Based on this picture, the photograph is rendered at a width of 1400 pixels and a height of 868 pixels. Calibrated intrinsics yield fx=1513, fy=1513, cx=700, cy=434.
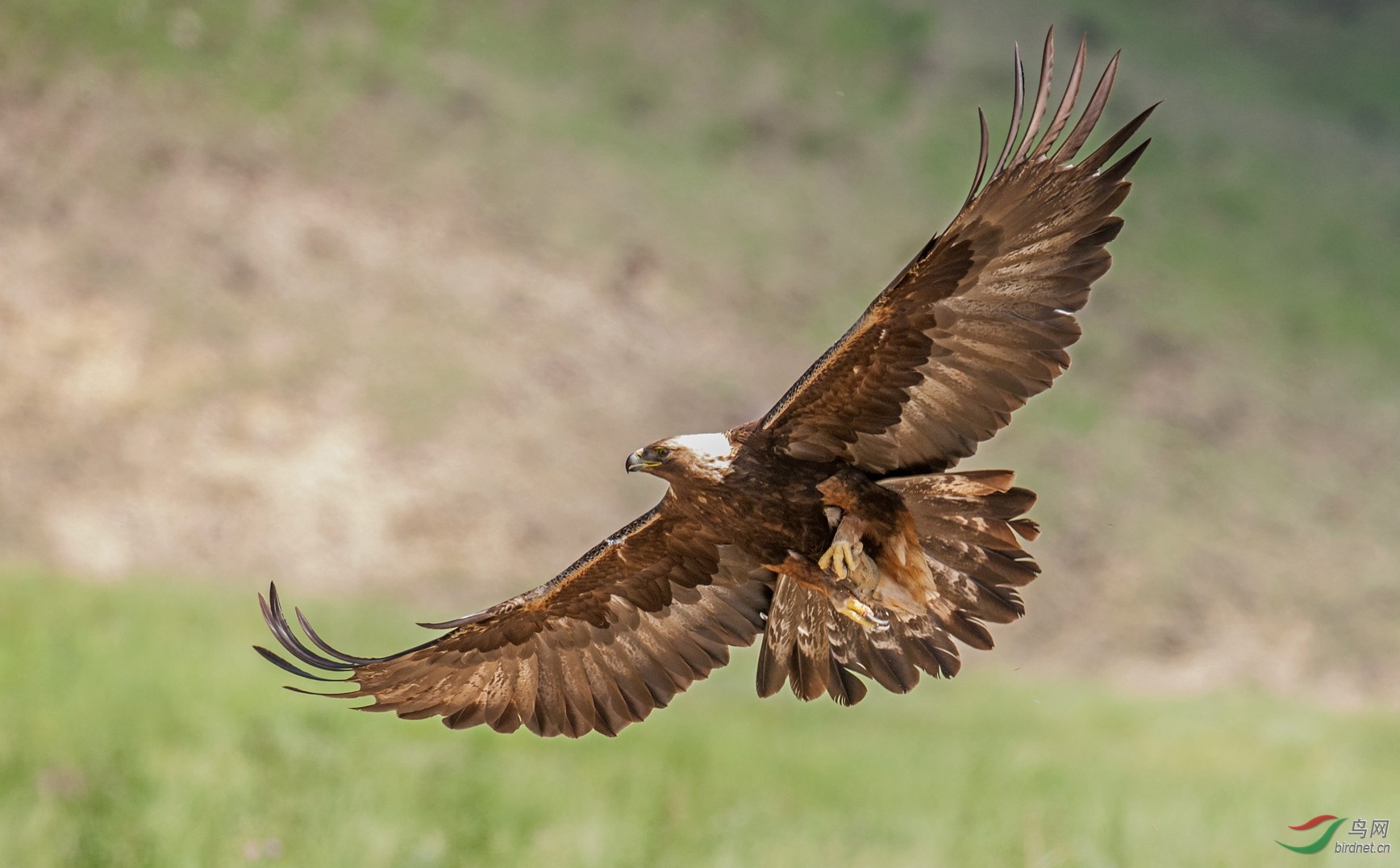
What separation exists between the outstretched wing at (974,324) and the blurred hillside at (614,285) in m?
12.4

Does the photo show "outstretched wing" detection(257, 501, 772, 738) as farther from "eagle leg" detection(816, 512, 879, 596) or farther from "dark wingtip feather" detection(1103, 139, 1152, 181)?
"dark wingtip feather" detection(1103, 139, 1152, 181)

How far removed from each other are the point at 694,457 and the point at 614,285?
15045 mm

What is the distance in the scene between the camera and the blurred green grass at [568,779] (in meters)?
11.0

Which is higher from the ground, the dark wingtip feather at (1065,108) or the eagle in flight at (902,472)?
the dark wingtip feather at (1065,108)

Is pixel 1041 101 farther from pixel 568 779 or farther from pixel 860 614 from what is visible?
pixel 568 779

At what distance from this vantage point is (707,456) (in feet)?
18.8

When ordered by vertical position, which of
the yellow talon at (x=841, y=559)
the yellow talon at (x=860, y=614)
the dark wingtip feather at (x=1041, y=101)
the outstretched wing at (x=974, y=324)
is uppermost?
the dark wingtip feather at (x=1041, y=101)

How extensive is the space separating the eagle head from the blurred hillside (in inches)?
482

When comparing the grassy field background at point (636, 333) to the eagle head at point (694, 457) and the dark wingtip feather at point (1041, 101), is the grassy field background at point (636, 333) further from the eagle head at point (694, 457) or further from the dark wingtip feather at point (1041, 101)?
the dark wingtip feather at point (1041, 101)

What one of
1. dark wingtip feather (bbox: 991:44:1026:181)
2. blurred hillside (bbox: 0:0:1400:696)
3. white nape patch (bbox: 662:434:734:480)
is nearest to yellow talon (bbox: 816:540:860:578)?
white nape patch (bbox: 662:434:734:480)

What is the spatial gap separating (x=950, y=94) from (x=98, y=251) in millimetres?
12187

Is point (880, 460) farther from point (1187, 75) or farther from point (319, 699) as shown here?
point (1187, 75)

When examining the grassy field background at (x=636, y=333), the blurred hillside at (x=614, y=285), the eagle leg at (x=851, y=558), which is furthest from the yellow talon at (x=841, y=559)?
the blurred hillside at (x=614, y=285)

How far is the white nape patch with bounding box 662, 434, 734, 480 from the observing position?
5.72 meters
